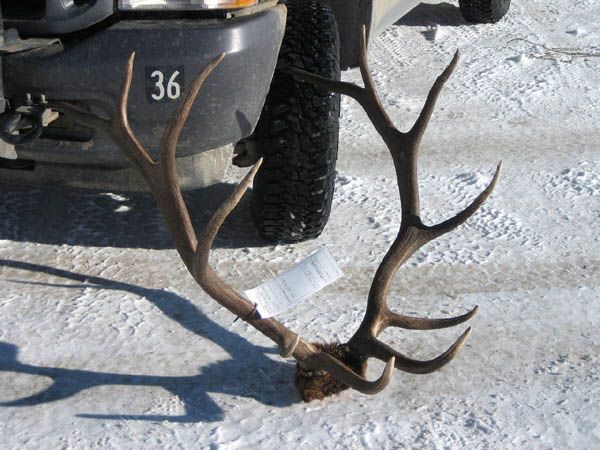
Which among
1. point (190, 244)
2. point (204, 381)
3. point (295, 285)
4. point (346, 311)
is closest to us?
point (190, 244)

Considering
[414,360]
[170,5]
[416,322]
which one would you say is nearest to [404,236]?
[416,322]

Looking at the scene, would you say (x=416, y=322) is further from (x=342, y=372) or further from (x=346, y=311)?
(x=346, y=311)

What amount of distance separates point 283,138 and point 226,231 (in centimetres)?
54

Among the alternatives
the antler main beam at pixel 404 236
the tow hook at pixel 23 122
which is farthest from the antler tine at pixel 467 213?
the tow hook at pixel 23 122

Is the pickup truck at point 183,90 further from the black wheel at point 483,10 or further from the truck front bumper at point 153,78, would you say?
the black wheel at point 483,10

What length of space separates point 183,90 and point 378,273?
2.63ft

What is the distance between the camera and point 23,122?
3.00 m

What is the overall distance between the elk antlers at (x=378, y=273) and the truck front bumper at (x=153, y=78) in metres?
0.12

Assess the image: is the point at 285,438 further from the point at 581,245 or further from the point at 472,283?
the point at 581,245

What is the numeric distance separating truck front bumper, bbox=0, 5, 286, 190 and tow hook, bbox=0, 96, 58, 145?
0.03 metres

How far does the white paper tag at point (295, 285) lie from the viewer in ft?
9.06

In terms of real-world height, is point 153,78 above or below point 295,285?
above

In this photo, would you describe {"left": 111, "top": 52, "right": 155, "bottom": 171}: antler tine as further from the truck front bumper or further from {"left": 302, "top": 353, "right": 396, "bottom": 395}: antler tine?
{"left": 302, "top": 353, "right": 396, "bottom": 395}: antler tine

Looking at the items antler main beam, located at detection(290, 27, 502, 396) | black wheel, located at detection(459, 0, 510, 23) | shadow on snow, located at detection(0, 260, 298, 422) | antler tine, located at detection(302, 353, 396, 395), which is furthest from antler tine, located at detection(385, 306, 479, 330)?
black wheel, located at detection(459, 0, 510, 23)
